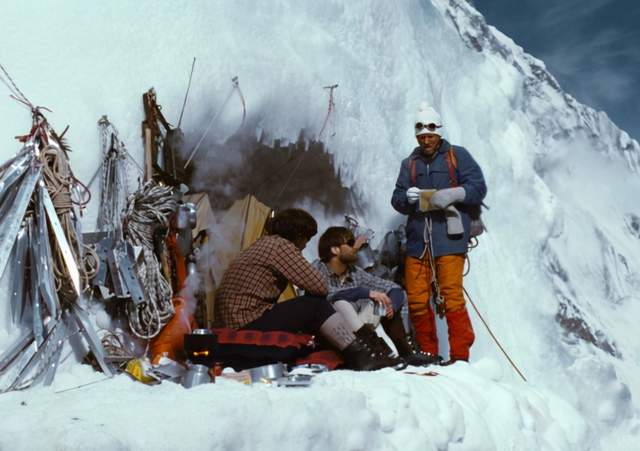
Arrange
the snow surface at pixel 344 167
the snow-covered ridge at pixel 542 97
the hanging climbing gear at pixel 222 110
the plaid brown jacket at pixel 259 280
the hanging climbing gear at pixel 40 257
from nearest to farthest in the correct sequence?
the snow surface at pixel 344 167
the hanging climbing gear at pixel 40 257
the plaid brown jacket at pixel 259 280
the hanging climbing gear at pixel 222 110
the snow-covered ridge at pixel 542 97

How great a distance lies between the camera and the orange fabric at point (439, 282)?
14.9 feet

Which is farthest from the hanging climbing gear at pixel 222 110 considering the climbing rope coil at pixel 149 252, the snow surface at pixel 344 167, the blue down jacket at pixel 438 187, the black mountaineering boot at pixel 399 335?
the black mountaineering boot at pixel 399 335

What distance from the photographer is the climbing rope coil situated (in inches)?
140

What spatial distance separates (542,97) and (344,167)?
14171 millimetres

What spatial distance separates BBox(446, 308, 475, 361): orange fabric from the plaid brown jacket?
1002 mm

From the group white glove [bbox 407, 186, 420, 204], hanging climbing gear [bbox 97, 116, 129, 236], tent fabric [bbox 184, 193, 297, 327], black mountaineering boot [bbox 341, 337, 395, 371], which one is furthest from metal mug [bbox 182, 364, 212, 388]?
white glove [bbox 407, 186, 420, 204]

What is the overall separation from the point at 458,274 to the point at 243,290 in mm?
1427

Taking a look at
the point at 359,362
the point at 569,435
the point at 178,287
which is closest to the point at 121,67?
the point at 178,287

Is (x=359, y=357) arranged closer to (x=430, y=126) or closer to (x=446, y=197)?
(x=446, y=197)

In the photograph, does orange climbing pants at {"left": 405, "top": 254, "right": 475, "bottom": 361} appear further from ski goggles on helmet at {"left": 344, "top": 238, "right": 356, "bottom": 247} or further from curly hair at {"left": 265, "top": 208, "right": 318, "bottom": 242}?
curly hair at {"left": 265, "top": 208, "right": 318, "bottom": 242}

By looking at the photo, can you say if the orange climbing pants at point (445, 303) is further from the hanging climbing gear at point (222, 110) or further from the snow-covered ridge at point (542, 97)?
the snow-covered ridge at point (542, 97)

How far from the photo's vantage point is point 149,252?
12.1 feet

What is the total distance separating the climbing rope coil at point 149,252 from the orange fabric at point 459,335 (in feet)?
5.60

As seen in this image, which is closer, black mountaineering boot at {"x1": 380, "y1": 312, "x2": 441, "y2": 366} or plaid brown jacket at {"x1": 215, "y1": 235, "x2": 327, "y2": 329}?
plaid brown jacket at {"x1": 215, "y1": 235, "x2": 327, "y2": 329}
